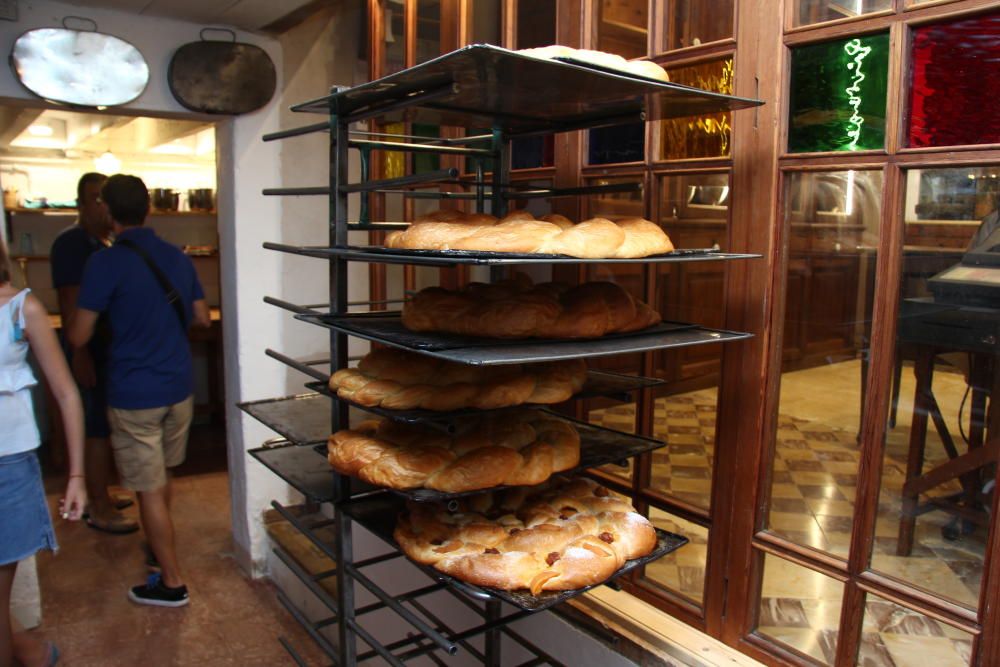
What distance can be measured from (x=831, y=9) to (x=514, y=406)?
959 millimetres

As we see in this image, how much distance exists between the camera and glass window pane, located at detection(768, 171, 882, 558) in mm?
1327

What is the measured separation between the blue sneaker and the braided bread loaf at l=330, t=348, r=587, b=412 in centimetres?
208

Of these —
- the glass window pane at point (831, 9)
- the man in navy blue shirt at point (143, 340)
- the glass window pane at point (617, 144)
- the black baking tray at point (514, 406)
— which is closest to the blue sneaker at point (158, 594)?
the man in navy blue shirt at point (143, 340)

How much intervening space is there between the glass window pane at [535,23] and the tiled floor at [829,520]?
3.42 feet

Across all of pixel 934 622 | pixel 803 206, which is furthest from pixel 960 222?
pixel 934 622

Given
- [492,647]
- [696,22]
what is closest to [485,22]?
[696,22]

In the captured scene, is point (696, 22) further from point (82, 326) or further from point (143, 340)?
point (82, 326)

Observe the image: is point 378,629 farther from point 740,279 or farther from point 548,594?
point 740,279

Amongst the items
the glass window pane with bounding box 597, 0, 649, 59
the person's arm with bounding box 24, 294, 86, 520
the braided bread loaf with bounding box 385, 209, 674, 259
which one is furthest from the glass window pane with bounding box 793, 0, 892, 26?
the person's arm with bounding box 24, 294, 86, 520

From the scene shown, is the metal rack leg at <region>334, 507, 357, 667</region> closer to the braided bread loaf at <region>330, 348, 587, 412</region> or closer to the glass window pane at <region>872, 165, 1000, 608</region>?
the braided bread loaf at <region>330, 348, 587, 412</region>

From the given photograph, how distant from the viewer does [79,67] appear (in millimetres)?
2654

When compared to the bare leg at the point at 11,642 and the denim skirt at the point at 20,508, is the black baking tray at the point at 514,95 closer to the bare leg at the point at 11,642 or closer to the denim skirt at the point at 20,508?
the denim skirt at the point at 20,508

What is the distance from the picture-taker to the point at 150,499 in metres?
2.96

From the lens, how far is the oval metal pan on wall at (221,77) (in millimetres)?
2846
